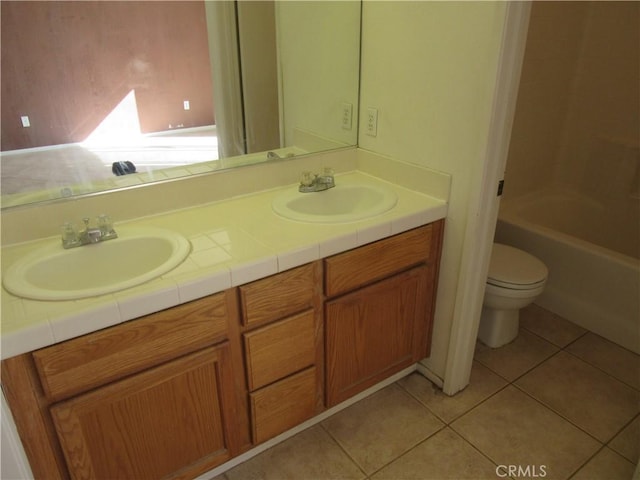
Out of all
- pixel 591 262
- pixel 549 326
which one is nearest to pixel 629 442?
pixel 549 326

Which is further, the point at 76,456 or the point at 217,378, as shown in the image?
the point at 217,378

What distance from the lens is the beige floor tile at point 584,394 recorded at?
177 centimetres

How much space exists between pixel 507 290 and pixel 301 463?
1.11 metres

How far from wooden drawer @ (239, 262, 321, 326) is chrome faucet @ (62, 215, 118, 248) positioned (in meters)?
0.45

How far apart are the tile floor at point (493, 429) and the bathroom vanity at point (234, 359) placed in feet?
0.45

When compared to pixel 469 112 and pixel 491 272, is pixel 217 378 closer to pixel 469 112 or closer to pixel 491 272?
pixel 469 112

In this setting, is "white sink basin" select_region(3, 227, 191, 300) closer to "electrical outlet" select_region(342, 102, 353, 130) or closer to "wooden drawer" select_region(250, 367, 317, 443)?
"wooden drawer" select_region(250, 367, 317, 443)

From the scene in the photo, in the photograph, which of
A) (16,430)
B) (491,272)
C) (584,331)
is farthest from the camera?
(584,331)

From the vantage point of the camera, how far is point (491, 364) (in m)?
2.08

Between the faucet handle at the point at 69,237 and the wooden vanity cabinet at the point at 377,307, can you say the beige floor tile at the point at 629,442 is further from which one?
the faucet handle at the point at 69,237

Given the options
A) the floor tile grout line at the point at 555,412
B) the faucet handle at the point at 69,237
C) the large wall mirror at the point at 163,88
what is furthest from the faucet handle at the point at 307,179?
the floor tile grout line at the point at 555,412

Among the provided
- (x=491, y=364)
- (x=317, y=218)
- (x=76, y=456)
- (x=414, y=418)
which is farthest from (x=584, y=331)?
(x=76, y=456)

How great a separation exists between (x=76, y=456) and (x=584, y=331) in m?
2.22

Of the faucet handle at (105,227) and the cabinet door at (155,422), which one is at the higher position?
the faucet handle at (105,227)
